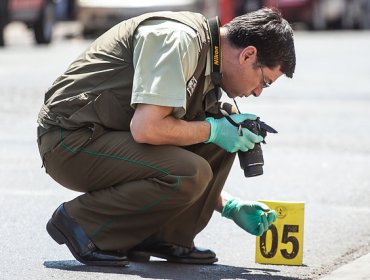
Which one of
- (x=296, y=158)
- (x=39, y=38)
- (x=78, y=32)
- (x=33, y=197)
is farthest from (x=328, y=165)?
(x=78, y=32)

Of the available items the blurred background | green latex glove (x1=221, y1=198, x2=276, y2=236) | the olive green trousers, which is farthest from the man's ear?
the blurred background

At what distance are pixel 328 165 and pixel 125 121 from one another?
3850mm

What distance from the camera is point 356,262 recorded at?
5871mm

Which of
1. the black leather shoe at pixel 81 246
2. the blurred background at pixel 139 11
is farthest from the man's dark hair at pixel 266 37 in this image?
the blurred background at pixel 139 11

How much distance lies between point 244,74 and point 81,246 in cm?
108

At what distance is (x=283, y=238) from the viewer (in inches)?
228

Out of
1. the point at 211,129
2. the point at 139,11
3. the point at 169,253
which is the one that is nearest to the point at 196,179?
the point at 211,129

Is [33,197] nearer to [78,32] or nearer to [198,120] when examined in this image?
[198,120]

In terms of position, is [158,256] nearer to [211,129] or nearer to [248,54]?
[211,129]

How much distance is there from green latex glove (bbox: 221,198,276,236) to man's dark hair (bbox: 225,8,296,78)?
0.67 m

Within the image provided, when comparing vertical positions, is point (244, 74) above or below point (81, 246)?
above

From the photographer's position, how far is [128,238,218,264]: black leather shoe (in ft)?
18.7

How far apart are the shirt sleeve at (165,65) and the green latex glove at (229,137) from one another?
28 cm

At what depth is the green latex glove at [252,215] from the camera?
5.62 metres
